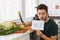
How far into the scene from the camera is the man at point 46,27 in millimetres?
2451

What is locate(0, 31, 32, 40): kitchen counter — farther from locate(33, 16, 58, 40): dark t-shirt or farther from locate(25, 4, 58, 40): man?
locate(33, 16, 58, 40): dark t-shirt

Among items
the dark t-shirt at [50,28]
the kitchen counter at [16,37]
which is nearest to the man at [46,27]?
the dark t-shirt at [50,28]

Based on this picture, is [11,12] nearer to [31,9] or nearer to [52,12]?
[31,9]

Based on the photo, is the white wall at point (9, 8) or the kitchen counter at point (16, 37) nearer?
the kitchen counter at point (16, 37)

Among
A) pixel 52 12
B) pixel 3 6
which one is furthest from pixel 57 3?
pixel 3 6

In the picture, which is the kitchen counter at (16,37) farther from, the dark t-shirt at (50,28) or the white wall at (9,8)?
the white wall at (9,8)

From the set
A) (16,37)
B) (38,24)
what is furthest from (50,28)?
(16,37)

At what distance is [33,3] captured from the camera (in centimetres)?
364

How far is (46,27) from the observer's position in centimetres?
256

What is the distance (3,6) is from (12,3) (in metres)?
0.29

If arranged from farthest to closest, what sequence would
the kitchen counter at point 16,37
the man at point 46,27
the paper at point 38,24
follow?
the man at point 46,27 < the paper at point 38,24 < the kitchen counter at point 16,37

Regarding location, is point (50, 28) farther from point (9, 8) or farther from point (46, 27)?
point (9, 8)

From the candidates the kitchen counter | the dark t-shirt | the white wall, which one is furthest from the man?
the white wall

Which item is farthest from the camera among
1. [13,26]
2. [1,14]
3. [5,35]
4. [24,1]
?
[24,1]
